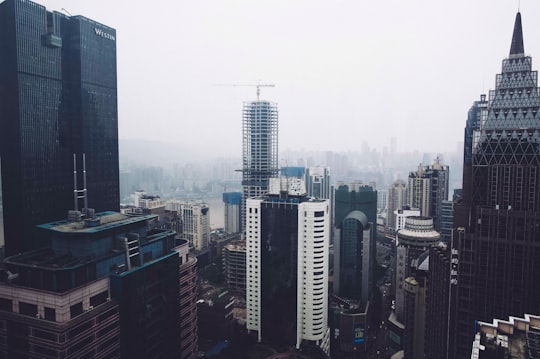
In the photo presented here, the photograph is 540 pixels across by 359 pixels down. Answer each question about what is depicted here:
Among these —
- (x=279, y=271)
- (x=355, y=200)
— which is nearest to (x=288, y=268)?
(x=279, y=271)

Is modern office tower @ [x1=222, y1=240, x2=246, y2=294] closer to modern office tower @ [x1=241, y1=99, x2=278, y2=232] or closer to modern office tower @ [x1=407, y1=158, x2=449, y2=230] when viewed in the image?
modern office tower @ [x1=241, y1=99, x2=278, y2=232]

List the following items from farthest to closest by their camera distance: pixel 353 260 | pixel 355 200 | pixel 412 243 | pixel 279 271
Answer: pixel 355 200 → pixel 353 260 → pixel 412 243 → pixel 279 271

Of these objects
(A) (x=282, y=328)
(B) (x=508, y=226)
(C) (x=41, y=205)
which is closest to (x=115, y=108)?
(C) (x=41, y=205)

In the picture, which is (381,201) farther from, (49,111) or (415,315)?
(49,111)

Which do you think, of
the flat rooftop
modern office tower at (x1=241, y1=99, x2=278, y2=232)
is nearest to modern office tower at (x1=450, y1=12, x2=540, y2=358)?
the flat rooftop

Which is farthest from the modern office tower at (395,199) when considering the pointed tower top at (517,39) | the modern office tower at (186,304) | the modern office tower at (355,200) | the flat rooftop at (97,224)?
the flat rooftop at (97,224)

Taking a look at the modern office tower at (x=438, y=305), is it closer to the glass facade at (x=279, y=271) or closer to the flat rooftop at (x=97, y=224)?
the glass facade at (x=279, y=271)
